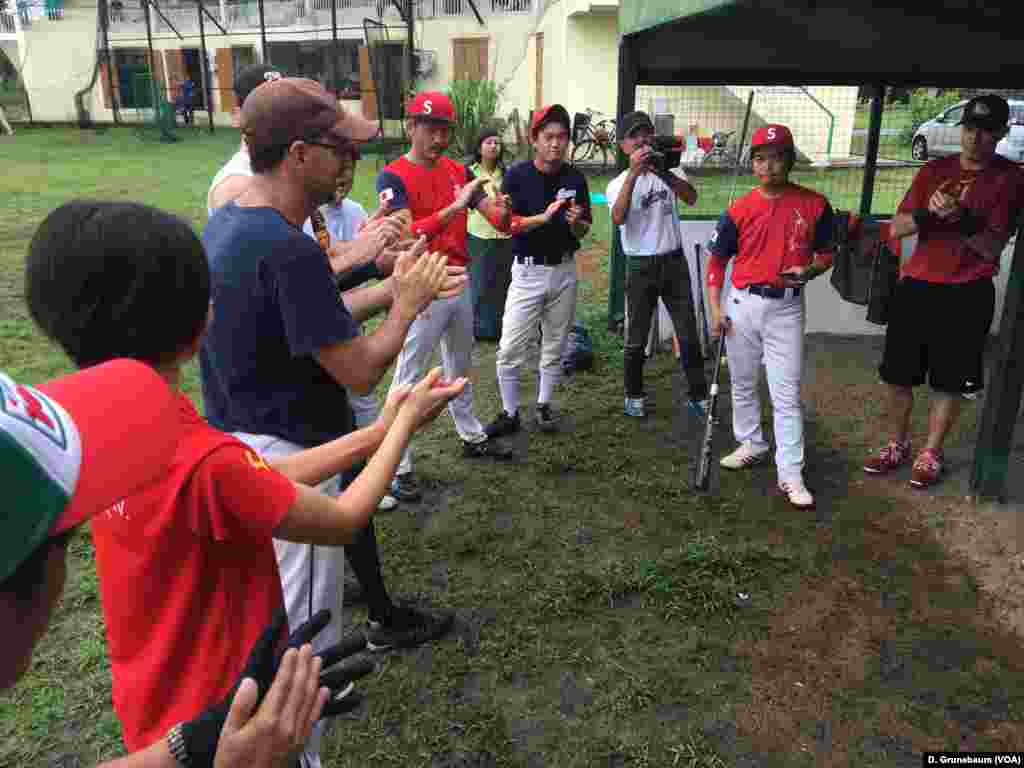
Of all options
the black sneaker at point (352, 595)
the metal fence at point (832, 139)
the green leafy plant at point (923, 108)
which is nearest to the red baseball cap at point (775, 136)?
the black sneaker at point (352, 595)

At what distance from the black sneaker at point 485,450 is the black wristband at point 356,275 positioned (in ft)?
7.36

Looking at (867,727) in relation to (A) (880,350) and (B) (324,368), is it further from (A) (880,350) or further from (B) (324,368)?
(A) (880,350)

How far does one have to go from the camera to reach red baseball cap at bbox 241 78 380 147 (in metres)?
2.00

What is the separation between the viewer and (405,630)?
10.5ft

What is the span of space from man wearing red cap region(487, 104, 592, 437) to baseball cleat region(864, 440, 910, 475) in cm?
194

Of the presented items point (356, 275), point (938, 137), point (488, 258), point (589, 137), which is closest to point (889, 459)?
point (356, 275)

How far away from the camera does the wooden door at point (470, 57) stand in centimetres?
2378

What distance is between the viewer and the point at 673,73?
22.0 ft

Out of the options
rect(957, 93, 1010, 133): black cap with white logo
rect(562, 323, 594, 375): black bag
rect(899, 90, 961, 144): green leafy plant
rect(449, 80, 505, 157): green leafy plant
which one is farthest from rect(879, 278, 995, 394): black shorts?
rect(449, 80, 505, 157): green leafy plant

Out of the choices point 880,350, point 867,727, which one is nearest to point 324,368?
point 867,727

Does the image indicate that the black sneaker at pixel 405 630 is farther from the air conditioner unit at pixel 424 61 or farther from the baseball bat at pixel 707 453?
the air conditioner unit at pixel 424 61

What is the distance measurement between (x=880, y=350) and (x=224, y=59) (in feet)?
92.6

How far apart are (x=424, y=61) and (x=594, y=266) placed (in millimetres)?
17678

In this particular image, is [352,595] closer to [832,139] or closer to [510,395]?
[510,395]
